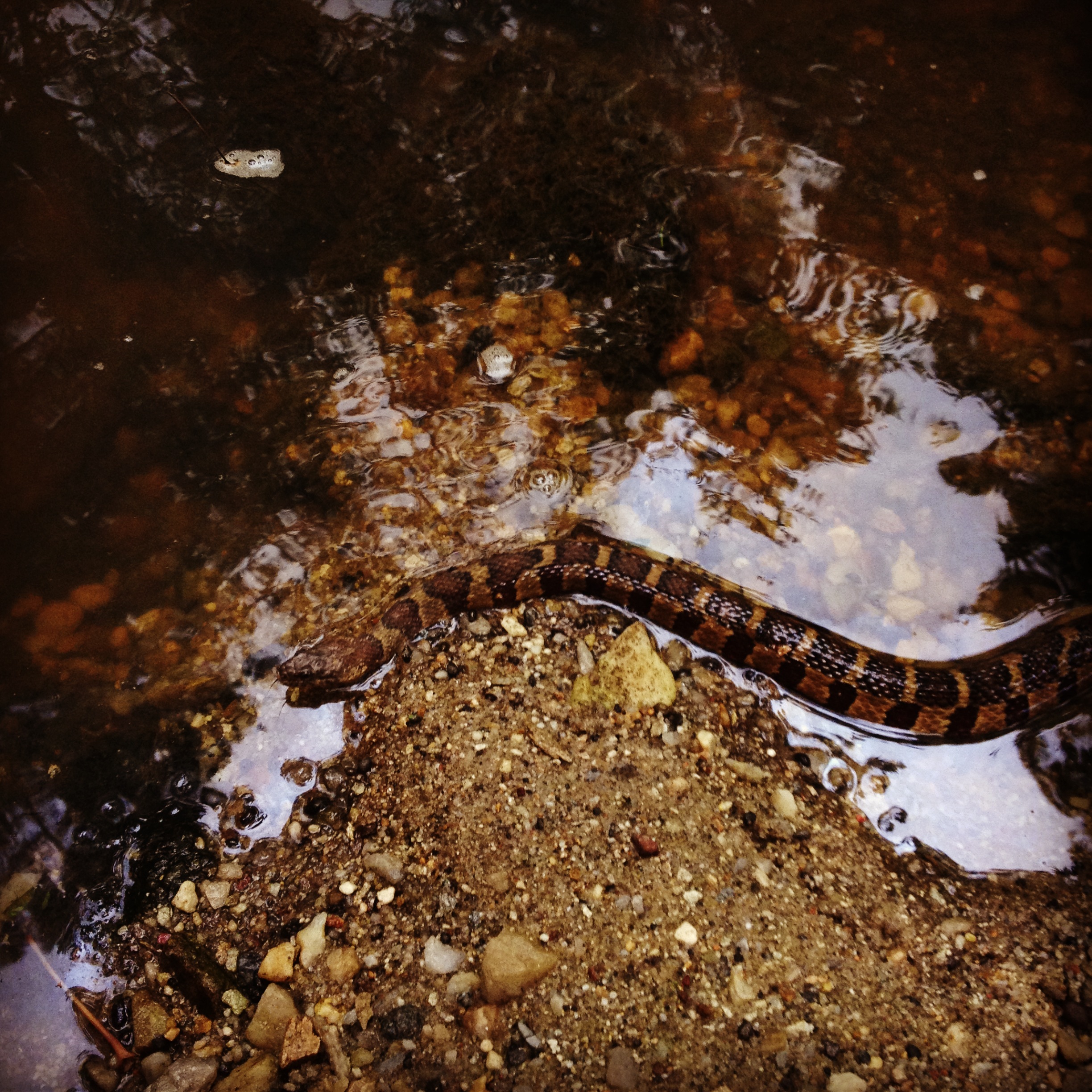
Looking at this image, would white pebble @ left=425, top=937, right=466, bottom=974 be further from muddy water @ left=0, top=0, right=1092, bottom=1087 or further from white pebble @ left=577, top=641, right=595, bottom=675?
white pebble @ left=577, top=641, right=595, bottom=675

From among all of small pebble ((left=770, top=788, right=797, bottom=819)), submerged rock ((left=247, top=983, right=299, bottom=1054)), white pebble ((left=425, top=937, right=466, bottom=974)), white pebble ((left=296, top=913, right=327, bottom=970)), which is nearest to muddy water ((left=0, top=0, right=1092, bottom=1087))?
small pebble ((left=770, top=788, right=797, bottom=819))

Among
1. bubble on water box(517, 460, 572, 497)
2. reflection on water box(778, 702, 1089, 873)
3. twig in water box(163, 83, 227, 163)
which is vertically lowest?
reflection on water box(778, 702, 1089, 873)

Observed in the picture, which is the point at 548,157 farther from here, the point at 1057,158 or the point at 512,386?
the point at 1057,158

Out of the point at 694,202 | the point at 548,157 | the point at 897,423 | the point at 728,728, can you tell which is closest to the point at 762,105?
the point at 694,202

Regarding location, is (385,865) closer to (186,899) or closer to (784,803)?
(186,899)

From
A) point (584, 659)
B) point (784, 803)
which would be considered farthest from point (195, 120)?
point (784, 803)

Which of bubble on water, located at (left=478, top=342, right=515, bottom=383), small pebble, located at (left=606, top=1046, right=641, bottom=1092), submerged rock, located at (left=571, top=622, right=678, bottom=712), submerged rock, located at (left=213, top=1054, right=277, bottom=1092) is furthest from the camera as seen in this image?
bubble on water, located at (left=478, top=342, right=515, bottom=383)

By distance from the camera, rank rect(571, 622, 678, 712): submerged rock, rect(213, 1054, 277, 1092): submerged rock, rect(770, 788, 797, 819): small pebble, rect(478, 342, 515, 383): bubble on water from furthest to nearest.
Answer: rect(478, 342, 515, 383): bubble on water
rect(571, 622, 678, 712): submerged rock
rect(770, 788, 797, 819): small pebble
rect(213, 1054, 277, 1092): submerged rock
